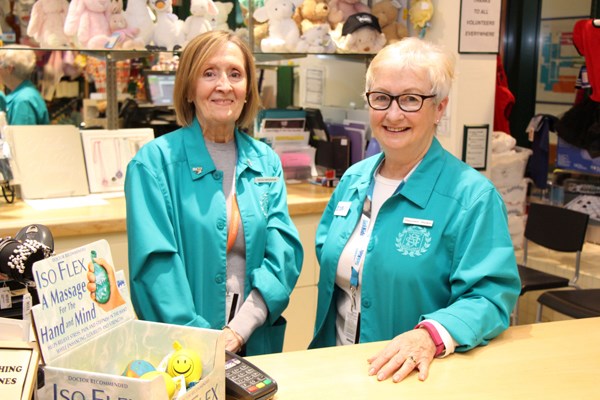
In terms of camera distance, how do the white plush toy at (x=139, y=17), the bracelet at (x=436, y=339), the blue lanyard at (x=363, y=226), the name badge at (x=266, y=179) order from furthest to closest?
the white plush toy at (x=139, y=17)
the name badge at (x=266, y=179)
the blue lanyard at (x=363, y=226)
the bracelet at (x=436, y=339)

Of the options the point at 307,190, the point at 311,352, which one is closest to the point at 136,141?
the point at 307,190

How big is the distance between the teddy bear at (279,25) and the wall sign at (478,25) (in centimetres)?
94

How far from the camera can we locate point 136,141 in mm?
3809

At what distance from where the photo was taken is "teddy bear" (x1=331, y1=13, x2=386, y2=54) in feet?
13.3

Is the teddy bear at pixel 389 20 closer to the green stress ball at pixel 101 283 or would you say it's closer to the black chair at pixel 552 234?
the black chair at pixel 552 234

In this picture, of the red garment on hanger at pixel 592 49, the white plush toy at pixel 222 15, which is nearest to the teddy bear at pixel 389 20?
the white plush toy at pixel 222 15

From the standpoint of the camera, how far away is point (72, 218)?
10.4 feet

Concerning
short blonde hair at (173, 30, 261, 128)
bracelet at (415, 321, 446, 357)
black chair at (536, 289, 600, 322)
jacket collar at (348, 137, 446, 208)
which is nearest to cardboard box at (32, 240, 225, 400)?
bracelet at (415, 321, 446, 357)

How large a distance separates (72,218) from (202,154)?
1.20m

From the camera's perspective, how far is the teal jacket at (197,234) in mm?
2080

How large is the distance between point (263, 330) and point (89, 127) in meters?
2.92

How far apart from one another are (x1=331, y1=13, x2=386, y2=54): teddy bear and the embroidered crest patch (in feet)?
7.93

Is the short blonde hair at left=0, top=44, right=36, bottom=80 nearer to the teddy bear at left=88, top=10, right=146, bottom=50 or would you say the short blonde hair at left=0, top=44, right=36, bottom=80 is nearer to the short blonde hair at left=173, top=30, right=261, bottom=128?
the teddy bear at left=88, top=10, right=146, bottom=50

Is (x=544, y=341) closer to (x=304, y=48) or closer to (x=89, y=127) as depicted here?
(x=304, y=48)
